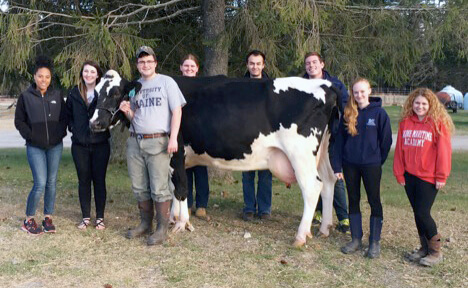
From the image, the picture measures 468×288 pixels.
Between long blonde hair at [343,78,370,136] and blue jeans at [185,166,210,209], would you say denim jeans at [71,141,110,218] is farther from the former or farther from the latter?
long blonde hair at [343,78,370,136]

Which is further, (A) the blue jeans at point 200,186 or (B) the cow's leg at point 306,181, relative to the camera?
(A) the blue jeans at point 200,186

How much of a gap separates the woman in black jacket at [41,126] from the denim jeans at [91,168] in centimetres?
28

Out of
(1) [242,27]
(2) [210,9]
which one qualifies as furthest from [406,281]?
(2) [210,9]

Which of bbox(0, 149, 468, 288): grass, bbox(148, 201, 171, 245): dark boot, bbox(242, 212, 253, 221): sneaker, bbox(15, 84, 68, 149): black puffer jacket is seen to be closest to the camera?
bbox(0, 149, 468, 288): grass

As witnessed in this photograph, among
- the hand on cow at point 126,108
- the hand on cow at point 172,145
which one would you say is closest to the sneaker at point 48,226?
the hand on cow at point 126,108

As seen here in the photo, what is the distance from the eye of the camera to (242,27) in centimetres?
845

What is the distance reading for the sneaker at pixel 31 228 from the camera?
592cm

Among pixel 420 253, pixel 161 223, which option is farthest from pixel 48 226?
pixel 420 253

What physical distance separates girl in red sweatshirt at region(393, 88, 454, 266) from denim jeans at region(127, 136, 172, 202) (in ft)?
8.08

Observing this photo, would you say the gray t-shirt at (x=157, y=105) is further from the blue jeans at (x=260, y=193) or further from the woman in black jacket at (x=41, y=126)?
the blue jeans at (x=260, y=193)

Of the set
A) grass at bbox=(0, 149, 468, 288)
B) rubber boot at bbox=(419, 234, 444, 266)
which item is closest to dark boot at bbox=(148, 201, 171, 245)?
grass at bbox=(0, 149, 468, 288)

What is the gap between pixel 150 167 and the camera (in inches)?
220

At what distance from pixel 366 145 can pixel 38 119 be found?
3631 mm

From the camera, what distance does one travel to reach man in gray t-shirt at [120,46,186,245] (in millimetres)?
5418
